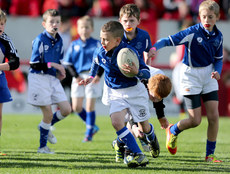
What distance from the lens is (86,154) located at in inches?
265

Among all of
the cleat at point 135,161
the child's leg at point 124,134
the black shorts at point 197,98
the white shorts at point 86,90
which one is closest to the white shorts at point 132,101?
the child's leg at point 124,134

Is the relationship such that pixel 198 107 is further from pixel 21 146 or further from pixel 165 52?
pixel 165 52

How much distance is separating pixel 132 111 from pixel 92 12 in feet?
36.6

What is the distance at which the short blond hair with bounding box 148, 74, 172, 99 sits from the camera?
5824mm

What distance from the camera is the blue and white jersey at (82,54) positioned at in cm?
913

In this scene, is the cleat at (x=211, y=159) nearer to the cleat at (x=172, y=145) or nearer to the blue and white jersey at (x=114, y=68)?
the cleat at (x=172, y=145)

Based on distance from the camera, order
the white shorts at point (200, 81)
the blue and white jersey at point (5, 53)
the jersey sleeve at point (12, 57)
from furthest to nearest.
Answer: the white shorts at point (200, 81) → the blue and white jersey at point (5, 53) → the jersey sleeve at point (12, 57)

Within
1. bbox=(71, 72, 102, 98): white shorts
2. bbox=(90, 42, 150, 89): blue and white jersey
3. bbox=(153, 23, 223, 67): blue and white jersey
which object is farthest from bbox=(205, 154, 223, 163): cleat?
bbox=(71, 72, 102, 98): white shorts

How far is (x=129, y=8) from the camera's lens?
641 centimetres

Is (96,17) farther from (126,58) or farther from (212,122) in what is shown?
(126,58)

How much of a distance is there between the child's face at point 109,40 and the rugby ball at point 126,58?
0.13 meters

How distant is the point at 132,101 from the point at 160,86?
433 millimetres

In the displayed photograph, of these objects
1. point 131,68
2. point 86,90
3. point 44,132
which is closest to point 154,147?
point 131,68

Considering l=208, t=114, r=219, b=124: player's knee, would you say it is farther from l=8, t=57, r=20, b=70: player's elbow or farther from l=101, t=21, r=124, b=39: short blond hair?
l=8, t=57, r=20, b=70: player's elbow
